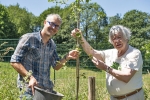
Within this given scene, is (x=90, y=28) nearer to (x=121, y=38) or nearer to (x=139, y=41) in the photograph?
(x=139, y=41)

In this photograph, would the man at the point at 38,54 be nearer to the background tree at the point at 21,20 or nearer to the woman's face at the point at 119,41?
the woman's face at the point at 119,41

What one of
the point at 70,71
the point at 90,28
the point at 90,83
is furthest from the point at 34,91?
the point at 90,28

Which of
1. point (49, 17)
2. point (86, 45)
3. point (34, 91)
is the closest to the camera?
point (34, 91)

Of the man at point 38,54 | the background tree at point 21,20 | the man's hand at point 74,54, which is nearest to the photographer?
the man at point 38,54

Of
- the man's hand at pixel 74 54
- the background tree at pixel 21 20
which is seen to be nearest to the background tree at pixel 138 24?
the background tree at pixel 21 20

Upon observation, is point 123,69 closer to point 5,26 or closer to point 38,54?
point 38,54

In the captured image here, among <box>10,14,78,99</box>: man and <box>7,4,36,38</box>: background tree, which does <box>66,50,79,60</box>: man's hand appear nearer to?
<box>10,14,78,99</box>: man

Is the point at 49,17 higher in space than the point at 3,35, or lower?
lower

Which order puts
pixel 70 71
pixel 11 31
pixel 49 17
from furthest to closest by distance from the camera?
pixel 11 31, pixel 70 71, pixel 49 17

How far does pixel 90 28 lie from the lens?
1382 inches

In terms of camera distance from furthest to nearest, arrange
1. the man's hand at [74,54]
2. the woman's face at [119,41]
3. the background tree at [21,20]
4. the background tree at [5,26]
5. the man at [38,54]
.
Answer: the background tree at [21,20]
the background tree at [5,26]
the woman's face at [119,41]
the man's hand at [74,54]
the man at [38,54]

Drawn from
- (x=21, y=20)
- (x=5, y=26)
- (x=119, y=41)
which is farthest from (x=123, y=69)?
(x=21, y=20)

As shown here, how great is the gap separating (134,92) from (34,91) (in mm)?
1078

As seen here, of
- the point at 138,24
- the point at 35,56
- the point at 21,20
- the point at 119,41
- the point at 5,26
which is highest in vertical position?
the point at 21,20
